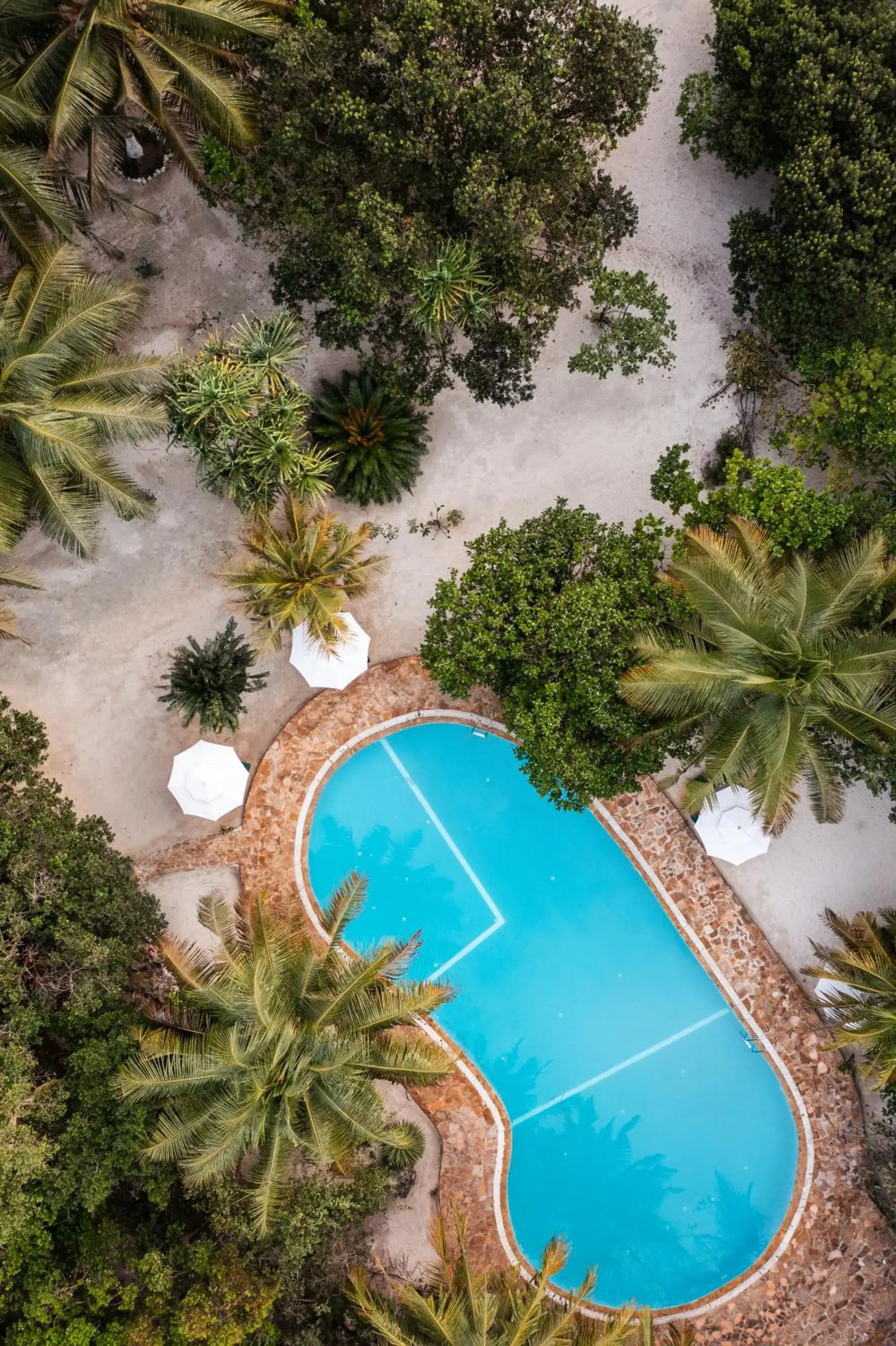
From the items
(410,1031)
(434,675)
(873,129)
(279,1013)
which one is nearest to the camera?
(279,1013)

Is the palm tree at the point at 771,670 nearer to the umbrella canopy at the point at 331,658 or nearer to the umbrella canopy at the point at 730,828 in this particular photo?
the umbrella canopy at the point at 730,828

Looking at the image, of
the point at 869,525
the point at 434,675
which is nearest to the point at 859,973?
the point at 869,525

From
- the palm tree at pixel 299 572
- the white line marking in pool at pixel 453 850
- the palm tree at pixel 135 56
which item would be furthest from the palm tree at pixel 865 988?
the palm tree at pixel 135 56

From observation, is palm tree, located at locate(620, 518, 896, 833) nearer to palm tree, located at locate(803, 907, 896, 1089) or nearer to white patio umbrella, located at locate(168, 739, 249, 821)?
palm tree, located at locate(803, 907, 896, 1089)

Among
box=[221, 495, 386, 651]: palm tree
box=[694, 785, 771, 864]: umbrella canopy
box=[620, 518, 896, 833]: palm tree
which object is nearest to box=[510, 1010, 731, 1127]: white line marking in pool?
box=[694, 785, 771, 864]: umbrella canopy

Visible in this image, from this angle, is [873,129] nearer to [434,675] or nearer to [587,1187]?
[434,675]

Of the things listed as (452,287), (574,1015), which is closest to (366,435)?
(452,287)

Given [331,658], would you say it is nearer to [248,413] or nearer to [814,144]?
[248,413]
